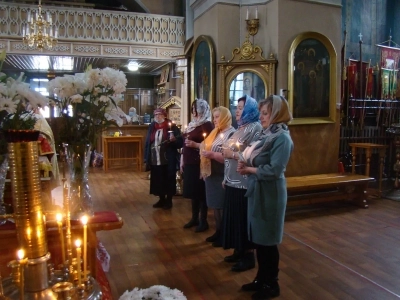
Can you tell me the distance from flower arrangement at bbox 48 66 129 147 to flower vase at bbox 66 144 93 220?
4 cm

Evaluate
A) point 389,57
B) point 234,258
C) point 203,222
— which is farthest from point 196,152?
point 389,57

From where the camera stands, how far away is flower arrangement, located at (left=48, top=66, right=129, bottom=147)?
2.00 m

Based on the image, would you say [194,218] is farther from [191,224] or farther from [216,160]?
[216,160]

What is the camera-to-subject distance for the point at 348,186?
18.9 feet

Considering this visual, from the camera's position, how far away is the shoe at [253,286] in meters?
2.94

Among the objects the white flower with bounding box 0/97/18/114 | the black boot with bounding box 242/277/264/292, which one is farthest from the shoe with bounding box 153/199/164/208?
the white flower with bounding box 0/97/18/114

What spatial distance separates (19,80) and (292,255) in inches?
116

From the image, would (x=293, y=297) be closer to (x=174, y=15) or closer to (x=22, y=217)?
(x=22, y=217)

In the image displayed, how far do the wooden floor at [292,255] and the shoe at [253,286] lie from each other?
5 centimetres

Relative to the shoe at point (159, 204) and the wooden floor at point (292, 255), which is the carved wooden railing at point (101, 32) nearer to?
the wooden floor at point (292, 255)

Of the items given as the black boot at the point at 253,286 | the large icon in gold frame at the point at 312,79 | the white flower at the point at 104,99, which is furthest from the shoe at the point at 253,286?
the large icon in gold frame at the point at 312,79

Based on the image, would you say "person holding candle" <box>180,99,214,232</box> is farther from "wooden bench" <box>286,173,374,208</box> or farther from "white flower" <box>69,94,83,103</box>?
"white flower" <box>69,94,83,103</box>

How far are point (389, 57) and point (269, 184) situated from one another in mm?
6753

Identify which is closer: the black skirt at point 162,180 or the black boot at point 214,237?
the black boot at point 214,237
